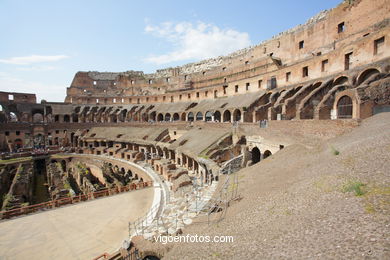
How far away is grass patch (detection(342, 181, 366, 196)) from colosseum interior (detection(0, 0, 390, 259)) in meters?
0.03

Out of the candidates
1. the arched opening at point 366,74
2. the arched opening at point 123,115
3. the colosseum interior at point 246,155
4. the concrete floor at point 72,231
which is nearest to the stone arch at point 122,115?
the arched opening at point 123,115

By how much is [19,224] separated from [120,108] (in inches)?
1430

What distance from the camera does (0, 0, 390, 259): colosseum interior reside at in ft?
16.1

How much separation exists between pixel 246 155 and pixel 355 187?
11402 millimetres

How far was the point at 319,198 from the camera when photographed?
18.0 ft

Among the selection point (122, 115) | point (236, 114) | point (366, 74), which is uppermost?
point (366, 74)

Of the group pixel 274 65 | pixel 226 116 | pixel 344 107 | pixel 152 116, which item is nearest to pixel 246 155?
pixel 344 107

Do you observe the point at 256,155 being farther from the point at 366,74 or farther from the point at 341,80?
the point at 366,74

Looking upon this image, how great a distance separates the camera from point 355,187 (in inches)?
200

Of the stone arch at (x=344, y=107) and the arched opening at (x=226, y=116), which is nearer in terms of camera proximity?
the stone arch at (x=344, y=107)

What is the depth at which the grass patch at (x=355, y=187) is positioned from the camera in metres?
4.92

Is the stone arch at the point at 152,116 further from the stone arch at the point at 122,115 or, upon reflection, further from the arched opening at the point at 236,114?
the arched opening at the point at 236,114

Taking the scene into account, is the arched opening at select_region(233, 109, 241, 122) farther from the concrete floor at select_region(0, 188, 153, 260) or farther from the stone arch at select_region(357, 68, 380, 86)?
the concrete floor at select_region(0, 188, 153, 260)

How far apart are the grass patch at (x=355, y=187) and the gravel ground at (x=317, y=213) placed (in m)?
0.03
